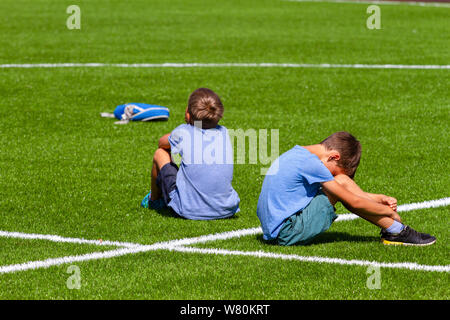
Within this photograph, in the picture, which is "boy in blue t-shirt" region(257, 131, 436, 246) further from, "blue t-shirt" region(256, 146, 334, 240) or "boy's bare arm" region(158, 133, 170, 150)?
Answer: "boy's bare arm" region(158, 133, 170, 150)

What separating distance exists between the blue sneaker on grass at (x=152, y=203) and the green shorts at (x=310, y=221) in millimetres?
1775

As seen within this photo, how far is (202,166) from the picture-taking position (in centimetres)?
777

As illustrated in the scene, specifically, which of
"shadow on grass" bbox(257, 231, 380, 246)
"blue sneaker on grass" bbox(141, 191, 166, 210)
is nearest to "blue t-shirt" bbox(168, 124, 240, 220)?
"blue sneaker on grass" bbox(141, 191, 166, 210)

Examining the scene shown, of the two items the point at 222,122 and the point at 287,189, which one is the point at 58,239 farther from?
the point at 222,122

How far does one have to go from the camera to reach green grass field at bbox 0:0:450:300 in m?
6.20

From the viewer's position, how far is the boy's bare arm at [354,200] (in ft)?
21.9

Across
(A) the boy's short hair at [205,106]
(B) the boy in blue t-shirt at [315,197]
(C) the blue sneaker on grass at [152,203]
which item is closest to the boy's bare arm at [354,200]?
(B) the boy in blue t-shirt at [315,197]

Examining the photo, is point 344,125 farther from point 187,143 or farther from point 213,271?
point 213,271

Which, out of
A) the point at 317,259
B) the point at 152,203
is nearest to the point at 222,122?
the point at 152,203

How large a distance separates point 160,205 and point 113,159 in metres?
2.48

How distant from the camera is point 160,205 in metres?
8.31

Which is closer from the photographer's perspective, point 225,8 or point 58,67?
point 58,67

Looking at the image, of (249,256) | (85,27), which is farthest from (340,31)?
(249,256)

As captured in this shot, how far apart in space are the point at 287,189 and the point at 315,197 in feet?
0.78
